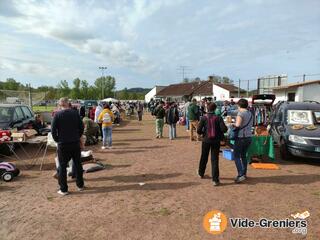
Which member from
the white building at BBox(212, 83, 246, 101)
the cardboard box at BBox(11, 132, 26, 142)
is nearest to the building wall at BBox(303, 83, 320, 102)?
the white building at BBox(212, 83, 246, 101)

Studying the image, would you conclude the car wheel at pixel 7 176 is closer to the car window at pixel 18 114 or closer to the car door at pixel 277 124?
the car window at pixel 18 114

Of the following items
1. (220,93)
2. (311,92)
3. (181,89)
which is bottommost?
(311,92)

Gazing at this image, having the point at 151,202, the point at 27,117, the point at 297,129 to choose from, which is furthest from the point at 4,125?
the point at 297,129

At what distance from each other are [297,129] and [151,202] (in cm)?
571

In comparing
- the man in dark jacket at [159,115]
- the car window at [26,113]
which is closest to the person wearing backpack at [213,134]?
the man in dark jacket at [159,115]

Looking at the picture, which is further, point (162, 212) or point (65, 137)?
point (65, 137)

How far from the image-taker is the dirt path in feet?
14.6

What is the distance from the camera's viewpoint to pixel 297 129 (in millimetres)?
9148

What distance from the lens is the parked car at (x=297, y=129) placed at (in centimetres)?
848

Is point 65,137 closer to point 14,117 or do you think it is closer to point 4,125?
point 4,125

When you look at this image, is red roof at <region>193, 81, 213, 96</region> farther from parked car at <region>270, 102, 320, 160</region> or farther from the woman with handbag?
the woman with handbag

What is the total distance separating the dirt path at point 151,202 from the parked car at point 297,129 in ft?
1.79

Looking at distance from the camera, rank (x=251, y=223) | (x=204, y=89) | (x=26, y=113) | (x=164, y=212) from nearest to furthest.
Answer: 1. (x=251, y=223)
2. (x=164, y=212)
3. (x=26, y=113)
4. (x=204, y=89)

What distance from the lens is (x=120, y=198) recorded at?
19.1 ft
